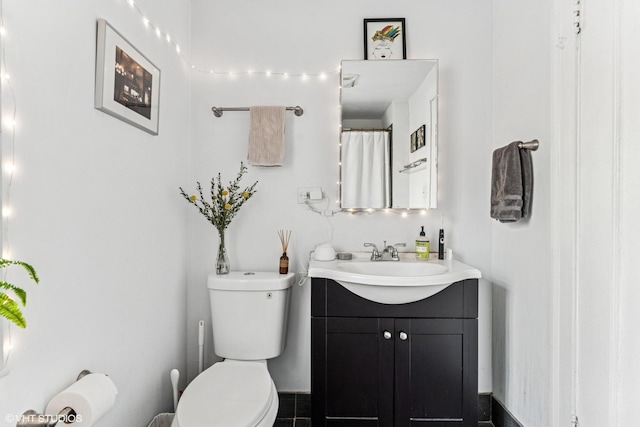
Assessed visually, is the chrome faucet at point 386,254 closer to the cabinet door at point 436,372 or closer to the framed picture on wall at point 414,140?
the cabinet door at point 436,372

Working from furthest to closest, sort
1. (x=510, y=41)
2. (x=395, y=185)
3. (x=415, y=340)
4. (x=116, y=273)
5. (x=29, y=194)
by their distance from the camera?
1. (x=395, y=185)
2. (x=510, y=41)
3. (x=415, y=340)
4. (x=116, y=273)
5. (x=29, y=194)

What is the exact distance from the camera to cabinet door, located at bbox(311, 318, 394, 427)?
1.56 m

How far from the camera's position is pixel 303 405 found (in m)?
1.97

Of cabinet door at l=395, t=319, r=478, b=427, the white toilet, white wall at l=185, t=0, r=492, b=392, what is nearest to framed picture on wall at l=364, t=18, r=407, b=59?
white wall at l=185, t=0, r=492, b=392

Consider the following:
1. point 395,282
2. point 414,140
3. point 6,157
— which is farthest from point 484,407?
point 6,157

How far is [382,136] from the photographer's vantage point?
6.36 feet

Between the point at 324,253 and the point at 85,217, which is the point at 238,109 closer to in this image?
the point at 324,253

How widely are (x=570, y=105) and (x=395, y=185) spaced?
0.84m

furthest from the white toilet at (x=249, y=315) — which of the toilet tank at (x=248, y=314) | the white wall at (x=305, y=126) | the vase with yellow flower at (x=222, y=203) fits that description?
the white wall at (x=305, y=126)

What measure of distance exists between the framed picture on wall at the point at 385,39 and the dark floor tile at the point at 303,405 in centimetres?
189

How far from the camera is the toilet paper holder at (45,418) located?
91 cm

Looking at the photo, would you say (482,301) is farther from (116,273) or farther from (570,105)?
(116,273)

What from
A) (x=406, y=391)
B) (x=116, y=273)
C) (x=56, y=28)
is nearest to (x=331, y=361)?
(x=406, y=391)

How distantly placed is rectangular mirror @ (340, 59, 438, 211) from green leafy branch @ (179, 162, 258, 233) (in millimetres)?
551
